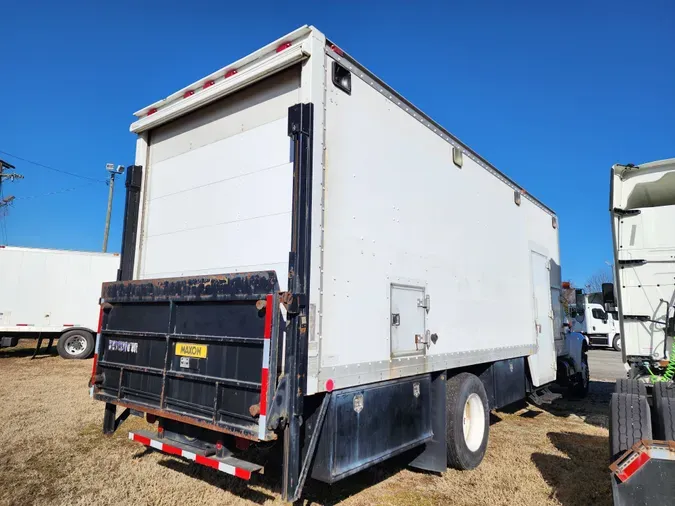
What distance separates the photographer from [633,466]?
307 centimetres

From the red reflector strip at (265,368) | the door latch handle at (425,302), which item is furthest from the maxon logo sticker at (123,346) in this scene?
the door latch handle at (425,302)

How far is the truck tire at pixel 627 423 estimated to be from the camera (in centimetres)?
375

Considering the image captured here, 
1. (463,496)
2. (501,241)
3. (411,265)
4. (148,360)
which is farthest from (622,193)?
(148,360)

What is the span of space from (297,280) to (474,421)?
336cm

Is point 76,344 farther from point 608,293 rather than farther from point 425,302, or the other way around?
point 608,293

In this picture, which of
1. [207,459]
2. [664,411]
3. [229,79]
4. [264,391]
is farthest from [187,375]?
[664,411]

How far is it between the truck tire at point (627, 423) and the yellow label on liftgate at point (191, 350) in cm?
353

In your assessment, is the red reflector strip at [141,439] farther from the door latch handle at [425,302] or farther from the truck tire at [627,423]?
the truck tire at [627,423]

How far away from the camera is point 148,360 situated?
12.0 feet

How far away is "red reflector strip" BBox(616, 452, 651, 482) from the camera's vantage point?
3057 millimetres

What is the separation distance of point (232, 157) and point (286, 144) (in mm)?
661

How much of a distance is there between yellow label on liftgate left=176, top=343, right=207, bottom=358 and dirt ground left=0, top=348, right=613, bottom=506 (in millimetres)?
1367

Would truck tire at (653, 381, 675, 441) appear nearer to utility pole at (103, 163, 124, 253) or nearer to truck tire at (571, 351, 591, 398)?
truck tire at (571, 351, 591, 398)

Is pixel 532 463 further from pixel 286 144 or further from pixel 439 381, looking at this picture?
pixel 286 144
